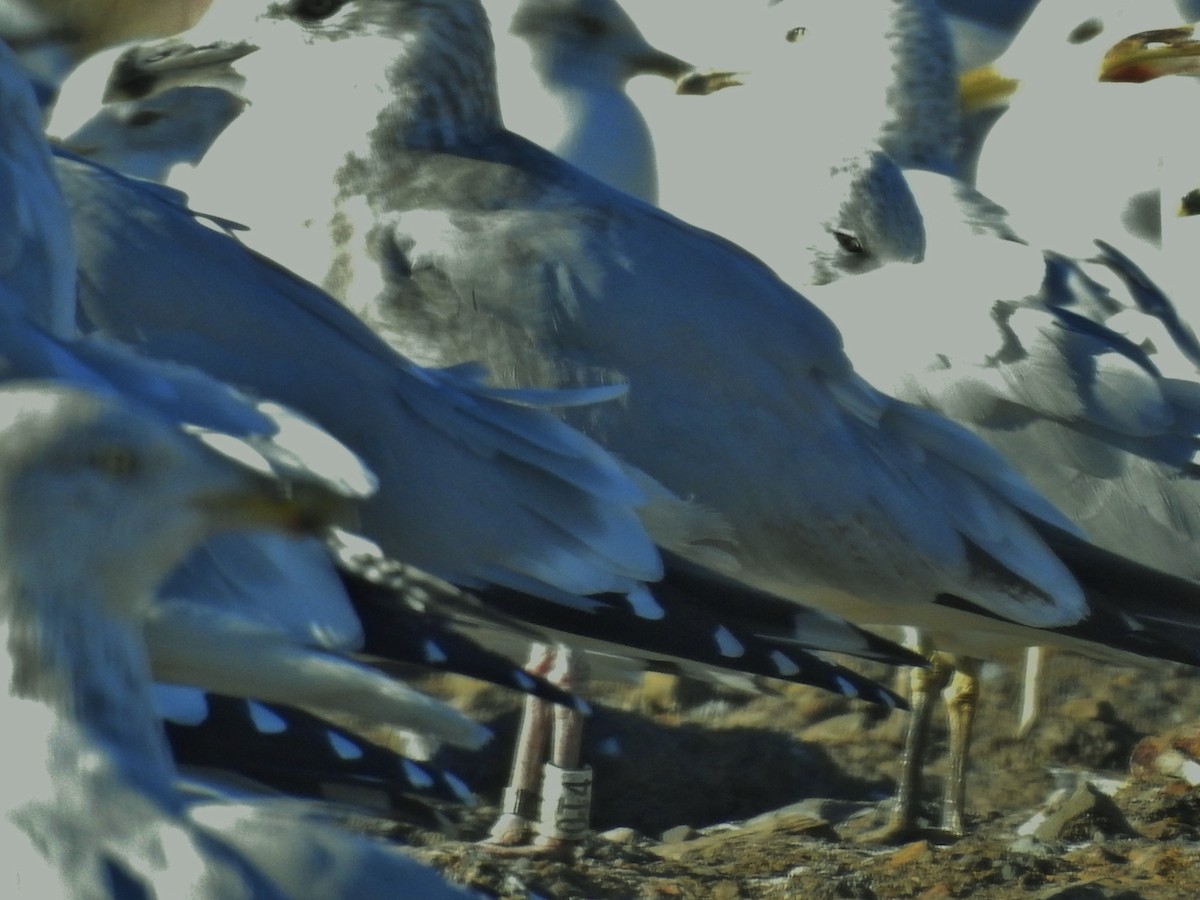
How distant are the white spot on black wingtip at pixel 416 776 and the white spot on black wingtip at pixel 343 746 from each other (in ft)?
0.18

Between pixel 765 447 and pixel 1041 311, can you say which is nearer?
pixel 765 447

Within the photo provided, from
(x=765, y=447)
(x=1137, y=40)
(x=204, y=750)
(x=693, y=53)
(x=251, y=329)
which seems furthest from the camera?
(x=693, y=53)

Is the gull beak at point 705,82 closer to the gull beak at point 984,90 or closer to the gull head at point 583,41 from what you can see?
the gull head at point 583,41

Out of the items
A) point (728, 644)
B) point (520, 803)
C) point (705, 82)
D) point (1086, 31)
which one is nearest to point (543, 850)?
point (520, 803)

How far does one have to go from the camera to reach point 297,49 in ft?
15.8

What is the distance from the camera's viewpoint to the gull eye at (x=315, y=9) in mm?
4812

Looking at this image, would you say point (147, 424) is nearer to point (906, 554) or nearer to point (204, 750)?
point (204, 750)

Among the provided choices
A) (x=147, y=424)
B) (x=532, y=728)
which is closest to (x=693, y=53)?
(x=532, y=728)

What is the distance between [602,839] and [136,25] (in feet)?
20.0

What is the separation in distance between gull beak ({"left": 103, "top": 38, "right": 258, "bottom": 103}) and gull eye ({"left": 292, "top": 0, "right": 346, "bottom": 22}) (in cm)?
13

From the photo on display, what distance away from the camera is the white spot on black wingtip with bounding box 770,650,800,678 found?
355 cm

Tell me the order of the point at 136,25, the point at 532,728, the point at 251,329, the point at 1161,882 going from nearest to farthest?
the point at 251,329 < the point at 1161,882 < the point at 532,728 < the point at 136,25

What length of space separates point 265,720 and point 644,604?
83 centimetres

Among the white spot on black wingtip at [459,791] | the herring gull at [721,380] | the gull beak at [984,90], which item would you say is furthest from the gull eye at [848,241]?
the gull beak at [984,90]
